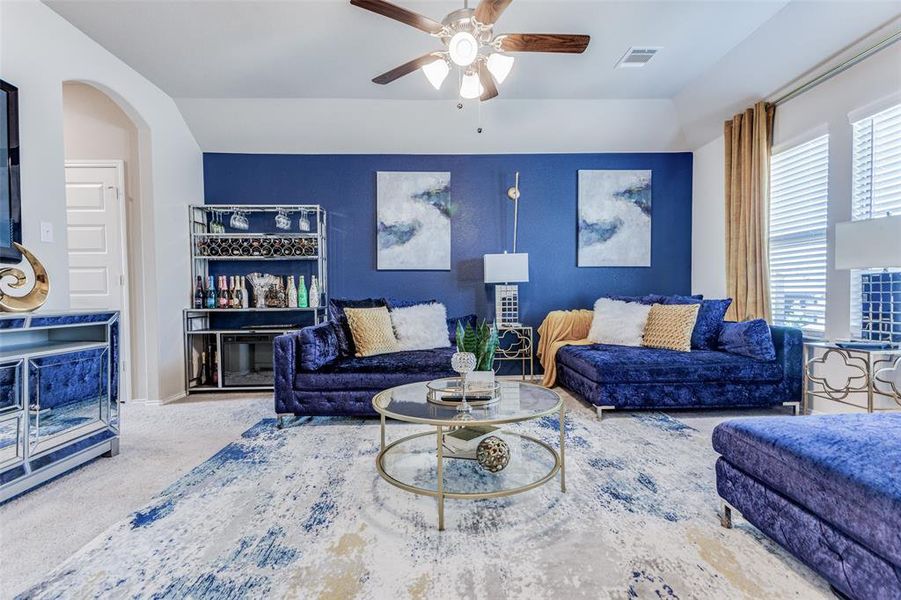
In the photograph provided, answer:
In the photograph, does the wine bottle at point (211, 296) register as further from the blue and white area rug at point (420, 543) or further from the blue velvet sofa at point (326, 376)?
the blue and white area rug at point (420, 543)

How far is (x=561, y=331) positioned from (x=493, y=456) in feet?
7.76

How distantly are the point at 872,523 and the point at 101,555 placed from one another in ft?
8.14

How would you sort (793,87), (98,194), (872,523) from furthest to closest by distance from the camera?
(98,194)
(793,87)
(872,523)

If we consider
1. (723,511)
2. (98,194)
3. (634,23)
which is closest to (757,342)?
(723,511)

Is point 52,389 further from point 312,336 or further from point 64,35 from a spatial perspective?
point 64,35

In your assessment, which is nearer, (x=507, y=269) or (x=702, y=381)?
(x=702, y=381)

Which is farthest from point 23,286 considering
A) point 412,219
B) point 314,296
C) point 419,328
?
point 412,219

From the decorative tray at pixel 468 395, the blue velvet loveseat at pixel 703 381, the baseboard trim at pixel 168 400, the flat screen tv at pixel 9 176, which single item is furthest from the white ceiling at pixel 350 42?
the baseboard trim at pixel 168 400

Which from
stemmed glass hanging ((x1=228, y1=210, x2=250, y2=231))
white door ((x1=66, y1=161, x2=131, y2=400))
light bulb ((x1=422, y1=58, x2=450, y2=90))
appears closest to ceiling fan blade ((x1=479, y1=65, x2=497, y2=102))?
light bulb ((x1=422, y1=58, x2=450, y2=90))

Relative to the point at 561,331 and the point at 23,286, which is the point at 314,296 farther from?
the point at 561,331

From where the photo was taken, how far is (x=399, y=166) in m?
4.47

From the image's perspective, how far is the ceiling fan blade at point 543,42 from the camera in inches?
88.1

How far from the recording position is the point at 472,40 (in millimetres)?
2137

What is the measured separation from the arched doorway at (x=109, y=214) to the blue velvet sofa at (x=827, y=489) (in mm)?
4381
